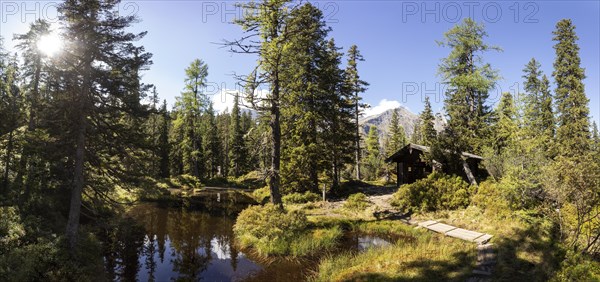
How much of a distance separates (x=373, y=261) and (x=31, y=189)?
16911 mm

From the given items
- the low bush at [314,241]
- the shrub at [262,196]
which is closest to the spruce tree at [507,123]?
the low bush at [314,241]

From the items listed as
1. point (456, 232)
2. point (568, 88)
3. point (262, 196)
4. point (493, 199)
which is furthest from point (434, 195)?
point (568, 88)

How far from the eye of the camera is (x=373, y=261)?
1126 centimetres

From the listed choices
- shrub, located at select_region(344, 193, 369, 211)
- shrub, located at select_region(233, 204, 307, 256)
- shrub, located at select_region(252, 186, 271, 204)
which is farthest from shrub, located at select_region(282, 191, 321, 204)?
shrub, located at select_region(233, 204, 307, 256)

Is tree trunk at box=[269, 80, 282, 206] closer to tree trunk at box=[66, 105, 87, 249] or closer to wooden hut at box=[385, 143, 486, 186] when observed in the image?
tree trunk at box=[66, 105, 87, 249]

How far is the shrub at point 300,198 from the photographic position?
24.9 meters

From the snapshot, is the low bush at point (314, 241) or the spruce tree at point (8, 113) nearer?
the low bush at point (314, 241)

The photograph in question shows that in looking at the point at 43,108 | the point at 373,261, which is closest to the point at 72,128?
the point at 43,108

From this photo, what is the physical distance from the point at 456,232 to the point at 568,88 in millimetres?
30054

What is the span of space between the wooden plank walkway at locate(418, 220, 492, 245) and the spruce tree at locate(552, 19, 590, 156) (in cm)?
2514

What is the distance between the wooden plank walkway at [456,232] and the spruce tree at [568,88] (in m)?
25.1

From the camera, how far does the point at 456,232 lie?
15016 millimetres

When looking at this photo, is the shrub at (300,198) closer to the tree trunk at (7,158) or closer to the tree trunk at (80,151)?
the tree trunk at (80,151)

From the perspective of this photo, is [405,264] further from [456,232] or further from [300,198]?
[300,198]
